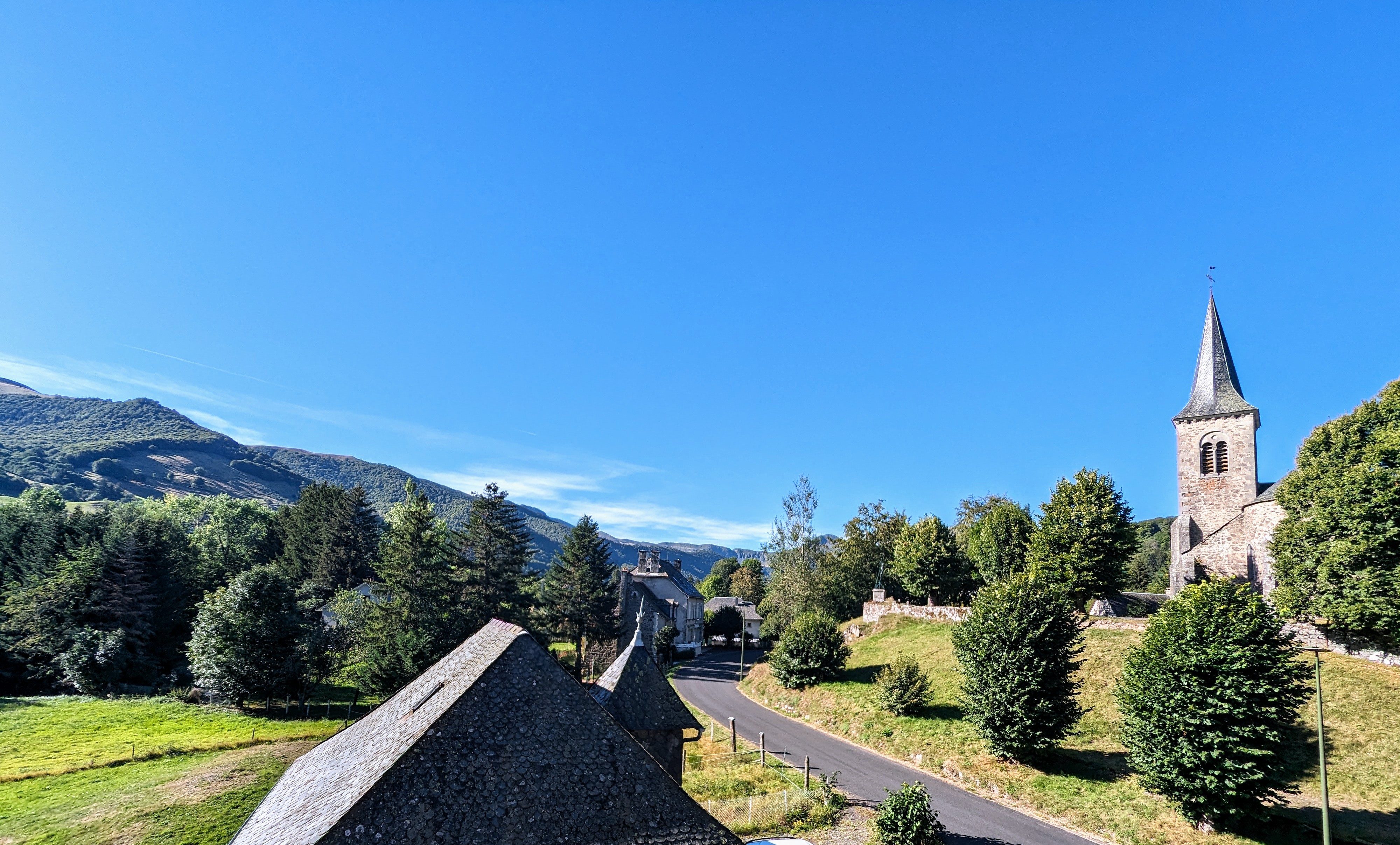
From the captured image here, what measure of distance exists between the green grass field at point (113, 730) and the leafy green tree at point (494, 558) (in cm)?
1232

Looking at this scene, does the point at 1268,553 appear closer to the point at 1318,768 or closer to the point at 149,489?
the point at 1318,768

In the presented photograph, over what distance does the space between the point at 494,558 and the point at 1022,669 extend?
38.1 metres

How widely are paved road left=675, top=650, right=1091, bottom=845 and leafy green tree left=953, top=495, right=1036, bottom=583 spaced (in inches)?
865

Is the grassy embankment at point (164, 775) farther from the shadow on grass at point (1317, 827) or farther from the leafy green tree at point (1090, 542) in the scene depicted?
the leafy green tree at point (1090, 542)

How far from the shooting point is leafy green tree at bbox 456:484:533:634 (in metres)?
48.2

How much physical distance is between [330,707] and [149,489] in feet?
632

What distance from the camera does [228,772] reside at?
27281 millimetres

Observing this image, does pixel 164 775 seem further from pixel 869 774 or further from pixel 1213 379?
pixel 1213 379

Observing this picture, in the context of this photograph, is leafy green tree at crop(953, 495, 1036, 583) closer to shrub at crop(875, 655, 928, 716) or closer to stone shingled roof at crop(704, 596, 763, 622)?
shrub at crop(875, 655, 928, 716)

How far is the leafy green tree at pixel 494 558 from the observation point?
4816 centimetres

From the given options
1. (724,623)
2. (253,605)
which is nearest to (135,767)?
(253,605)

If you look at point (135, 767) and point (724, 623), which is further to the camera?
point (724, 623)

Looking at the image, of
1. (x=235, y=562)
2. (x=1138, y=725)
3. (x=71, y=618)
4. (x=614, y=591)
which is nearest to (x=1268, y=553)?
(x=1138, y=725)

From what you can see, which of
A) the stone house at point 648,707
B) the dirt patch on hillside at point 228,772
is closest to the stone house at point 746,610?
the dirt patch on hillside at point 228,772
